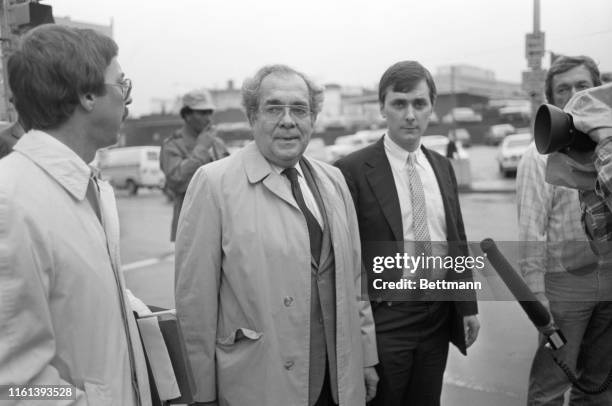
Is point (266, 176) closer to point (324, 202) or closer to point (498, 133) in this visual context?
point (324, 202)

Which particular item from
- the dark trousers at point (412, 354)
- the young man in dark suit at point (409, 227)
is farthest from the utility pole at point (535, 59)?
the dark trousers at point (412, 354)

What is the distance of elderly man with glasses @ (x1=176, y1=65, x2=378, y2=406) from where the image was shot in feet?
6.68

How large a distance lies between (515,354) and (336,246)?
3.17m

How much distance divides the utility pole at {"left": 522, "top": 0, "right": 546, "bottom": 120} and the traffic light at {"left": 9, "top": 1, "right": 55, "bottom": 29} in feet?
34.3

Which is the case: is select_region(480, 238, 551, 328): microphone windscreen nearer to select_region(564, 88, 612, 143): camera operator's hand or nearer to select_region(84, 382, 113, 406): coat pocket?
select_region(564, 88, 612, 143): camera operator's hand

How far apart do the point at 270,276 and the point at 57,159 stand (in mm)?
850

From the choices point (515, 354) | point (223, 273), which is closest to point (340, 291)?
point (223, 273)

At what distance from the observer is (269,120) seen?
88.0 inches

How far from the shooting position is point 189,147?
530cm

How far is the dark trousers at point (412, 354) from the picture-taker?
8.24 feet

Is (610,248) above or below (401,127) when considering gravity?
below

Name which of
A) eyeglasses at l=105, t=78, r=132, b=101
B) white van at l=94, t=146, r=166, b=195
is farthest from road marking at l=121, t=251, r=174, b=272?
white van at l=94, t=146, r=166, b=195

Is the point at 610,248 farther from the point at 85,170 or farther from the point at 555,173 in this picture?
the point at 85,170

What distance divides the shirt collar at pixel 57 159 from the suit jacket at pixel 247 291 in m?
0.64
